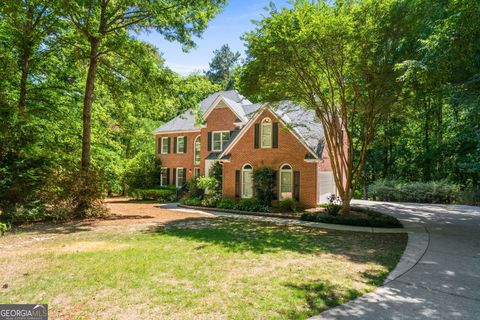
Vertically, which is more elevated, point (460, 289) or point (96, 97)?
point (96, 97)

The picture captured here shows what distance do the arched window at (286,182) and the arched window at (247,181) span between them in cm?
216

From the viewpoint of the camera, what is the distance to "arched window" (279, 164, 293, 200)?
1764 cm

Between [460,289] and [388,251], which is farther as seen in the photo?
[388,251]

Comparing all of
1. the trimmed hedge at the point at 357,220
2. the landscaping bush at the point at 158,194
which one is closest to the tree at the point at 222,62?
the landscaping bush at the point at 158,194

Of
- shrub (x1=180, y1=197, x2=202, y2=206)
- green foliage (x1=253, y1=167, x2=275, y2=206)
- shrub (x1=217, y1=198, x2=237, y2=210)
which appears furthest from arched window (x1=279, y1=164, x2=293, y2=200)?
shrub (x1=180, y1=197, x2=202, y2=206)

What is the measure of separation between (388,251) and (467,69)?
718cm

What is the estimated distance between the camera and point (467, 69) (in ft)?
33.3

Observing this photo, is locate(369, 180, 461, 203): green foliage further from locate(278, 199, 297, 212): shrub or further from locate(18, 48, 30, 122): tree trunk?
locate(18, 48, 30, 122): tree trunk

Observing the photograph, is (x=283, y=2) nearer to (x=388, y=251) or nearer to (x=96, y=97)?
(x=388, y=251)

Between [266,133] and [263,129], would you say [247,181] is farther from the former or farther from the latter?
[263,129]

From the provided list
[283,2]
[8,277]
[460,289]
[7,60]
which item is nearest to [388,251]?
[460,289]

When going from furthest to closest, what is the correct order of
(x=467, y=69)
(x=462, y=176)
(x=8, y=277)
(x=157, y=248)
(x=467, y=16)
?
1. (x=462, y=176)
2. (x=467, y=69)
3. (x=467, y=16)
4. (x=157, y=248)
5. (x=8, y=277)

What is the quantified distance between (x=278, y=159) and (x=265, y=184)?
1763 mm

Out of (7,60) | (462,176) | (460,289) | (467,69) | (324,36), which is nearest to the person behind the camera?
(460,289)
